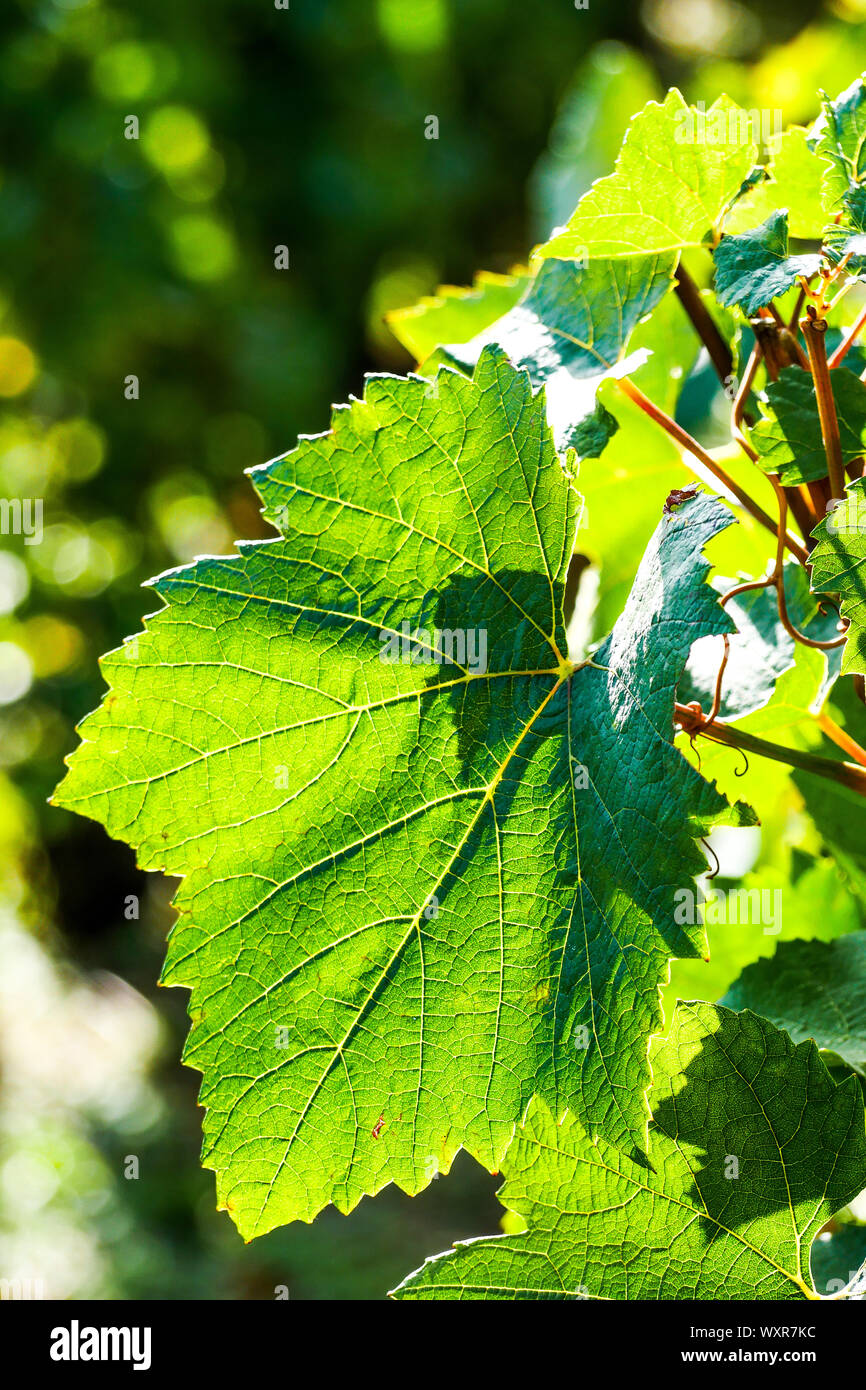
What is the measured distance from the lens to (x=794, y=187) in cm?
42

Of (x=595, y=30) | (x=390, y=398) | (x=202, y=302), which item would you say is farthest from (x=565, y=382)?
(x=595, y=30)

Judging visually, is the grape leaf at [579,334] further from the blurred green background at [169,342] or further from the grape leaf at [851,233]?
the blurred green background at [169,342]

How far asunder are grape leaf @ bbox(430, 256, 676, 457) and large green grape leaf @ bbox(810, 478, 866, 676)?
11cm

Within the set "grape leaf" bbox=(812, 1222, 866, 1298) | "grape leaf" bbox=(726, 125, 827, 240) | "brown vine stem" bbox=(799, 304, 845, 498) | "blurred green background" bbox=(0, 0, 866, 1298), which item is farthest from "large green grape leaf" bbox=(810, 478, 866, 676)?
"blurred green background" bbox=(0, 0, 866, 1298)

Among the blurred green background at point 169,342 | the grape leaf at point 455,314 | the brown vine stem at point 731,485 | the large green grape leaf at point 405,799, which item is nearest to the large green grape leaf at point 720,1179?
the large green grape leaf at point 405,799

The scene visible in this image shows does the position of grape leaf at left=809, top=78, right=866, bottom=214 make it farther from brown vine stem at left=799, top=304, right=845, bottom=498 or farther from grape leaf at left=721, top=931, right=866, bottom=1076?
grape leaf at left=721, top=931, right=866, bottom=1076

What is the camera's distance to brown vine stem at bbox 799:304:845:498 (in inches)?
14.4

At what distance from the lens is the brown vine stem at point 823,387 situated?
37 cm

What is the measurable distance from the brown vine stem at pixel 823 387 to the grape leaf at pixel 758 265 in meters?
0.02

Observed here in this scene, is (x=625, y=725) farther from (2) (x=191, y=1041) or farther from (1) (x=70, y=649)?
(1) (x=70, y=649)

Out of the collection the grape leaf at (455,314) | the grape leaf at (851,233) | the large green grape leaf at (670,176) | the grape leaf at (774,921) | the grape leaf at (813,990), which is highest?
the grape leaf at (455,314)

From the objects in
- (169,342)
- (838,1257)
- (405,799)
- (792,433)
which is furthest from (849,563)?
(169,342)

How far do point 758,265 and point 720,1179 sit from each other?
300 mm

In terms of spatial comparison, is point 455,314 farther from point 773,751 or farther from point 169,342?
point 169,342
